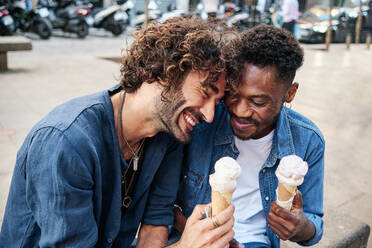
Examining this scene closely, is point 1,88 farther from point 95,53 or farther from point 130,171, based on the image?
point 130,171

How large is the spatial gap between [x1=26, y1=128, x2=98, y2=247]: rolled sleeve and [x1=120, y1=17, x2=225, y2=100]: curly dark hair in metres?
0.52

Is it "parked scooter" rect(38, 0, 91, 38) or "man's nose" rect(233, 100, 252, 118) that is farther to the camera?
"parked scooter" rect(38, 0, 91, 38)

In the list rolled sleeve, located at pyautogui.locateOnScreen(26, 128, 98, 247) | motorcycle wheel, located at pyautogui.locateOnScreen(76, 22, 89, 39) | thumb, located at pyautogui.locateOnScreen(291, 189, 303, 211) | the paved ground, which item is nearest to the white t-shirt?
thumb, located at pyautogui.locateOnScreen(291, 189, 303, 211)

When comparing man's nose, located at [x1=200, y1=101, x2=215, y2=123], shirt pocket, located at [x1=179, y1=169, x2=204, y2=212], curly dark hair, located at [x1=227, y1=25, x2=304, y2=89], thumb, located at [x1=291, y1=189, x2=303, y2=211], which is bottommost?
shirt pocket, located at [x1=179, y1=169, x2=204, y2=212]

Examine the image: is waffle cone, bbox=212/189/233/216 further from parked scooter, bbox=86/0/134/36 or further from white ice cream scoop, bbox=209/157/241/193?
parked scooter, bbox=86/0/134/36

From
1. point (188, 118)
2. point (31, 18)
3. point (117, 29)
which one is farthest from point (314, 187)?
point (117, 29)

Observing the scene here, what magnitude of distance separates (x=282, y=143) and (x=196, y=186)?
1.73 feet

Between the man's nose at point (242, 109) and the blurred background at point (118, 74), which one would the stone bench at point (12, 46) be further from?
the man's nose at point (242, 109)

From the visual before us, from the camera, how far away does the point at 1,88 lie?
636 centimetres

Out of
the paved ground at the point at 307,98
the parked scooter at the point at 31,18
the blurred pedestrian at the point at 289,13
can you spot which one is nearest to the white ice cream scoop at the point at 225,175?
the paved ground at the point at 307,98

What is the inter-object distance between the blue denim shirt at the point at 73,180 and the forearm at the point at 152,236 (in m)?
0.14

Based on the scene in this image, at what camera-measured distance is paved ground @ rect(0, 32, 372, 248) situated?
3932 mm

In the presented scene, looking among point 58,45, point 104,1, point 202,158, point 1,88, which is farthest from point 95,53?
point 104,1

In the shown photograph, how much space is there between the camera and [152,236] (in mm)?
2023
